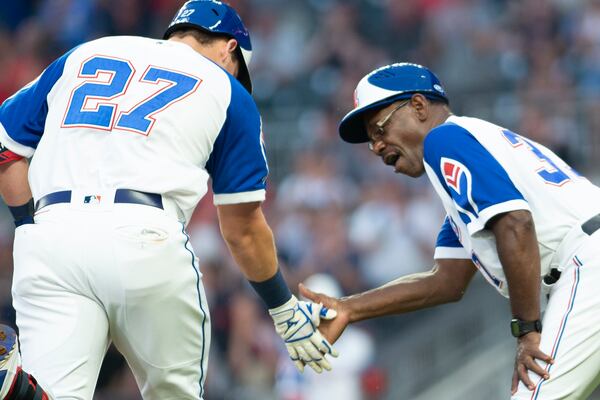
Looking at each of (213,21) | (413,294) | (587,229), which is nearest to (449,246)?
(413,294)

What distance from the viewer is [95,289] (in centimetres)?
456

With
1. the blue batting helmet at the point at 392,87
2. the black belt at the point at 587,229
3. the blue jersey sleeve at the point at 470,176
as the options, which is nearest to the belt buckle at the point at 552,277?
the black belt at the point at 587,229

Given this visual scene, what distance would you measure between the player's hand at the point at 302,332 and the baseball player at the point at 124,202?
1.26 ft

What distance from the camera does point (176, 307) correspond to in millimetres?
4688

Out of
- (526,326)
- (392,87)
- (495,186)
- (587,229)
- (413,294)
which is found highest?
(392,87)

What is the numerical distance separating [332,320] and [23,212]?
178 cm

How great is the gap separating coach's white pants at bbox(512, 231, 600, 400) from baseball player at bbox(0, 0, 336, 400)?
1.44m

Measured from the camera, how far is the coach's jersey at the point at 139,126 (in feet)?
15.5

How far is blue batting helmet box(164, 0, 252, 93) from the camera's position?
219 inches

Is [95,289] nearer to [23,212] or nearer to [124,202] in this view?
[124,202]

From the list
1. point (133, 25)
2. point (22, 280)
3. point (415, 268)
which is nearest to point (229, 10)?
point (22, 280)

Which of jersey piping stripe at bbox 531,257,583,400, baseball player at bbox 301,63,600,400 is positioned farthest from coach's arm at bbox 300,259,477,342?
jersey piping stripe at bbox 531,257,583,400

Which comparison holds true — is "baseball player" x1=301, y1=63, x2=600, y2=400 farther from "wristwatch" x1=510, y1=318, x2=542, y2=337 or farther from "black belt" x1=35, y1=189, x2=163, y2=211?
"black belt" x1=35, y1=189, x2=163, y2=211

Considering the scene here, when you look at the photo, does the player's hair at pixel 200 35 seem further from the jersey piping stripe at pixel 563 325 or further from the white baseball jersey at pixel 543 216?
the jersey piping stripe at pixel 563 325
